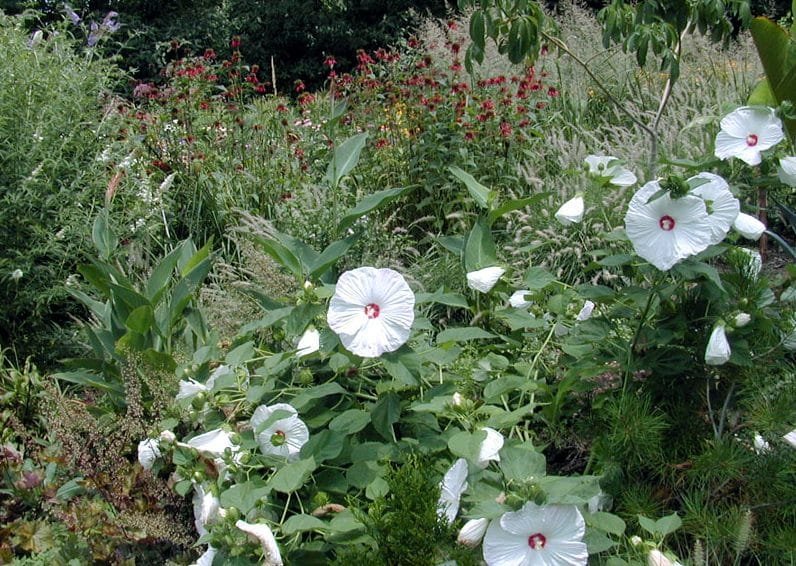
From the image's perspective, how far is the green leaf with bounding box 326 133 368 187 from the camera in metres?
2.59

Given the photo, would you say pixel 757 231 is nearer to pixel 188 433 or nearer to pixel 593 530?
pixel 593 530

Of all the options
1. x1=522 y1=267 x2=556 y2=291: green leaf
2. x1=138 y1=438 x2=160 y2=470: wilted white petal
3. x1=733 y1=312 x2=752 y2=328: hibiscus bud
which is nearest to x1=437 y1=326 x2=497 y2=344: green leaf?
x1=522 y1=267 x2=556 y2=291: green leaf

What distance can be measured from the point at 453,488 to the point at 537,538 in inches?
8.3

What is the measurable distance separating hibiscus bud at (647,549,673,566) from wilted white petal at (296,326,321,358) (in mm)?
918

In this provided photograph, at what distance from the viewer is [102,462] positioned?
2348mm

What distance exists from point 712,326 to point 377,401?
35.8 inches

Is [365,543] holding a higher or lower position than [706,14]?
lower

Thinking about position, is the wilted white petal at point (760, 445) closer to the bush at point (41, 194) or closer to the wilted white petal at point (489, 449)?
the wilted white petal at point (489, 449)

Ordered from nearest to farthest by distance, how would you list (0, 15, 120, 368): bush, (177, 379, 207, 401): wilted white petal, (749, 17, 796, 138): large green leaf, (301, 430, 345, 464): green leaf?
1. (301, 430, 345, 464): green leaf
2. (177, 379, 207, 401): wilted white petal
3. (749, 17, 796, 138): large green leaf
4. (0, 15, 120, 368): bush

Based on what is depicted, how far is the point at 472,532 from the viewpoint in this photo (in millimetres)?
1720

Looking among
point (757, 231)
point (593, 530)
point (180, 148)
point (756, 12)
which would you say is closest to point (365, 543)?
point (593, 530)

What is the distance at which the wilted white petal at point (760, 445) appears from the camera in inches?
80.6

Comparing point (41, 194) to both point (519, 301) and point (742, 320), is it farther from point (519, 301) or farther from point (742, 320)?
point (742, 320)

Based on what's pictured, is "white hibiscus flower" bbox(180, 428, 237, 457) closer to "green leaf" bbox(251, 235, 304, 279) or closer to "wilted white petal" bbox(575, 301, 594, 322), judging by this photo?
"green leaf" bbox(251, 235, 304, 279)
